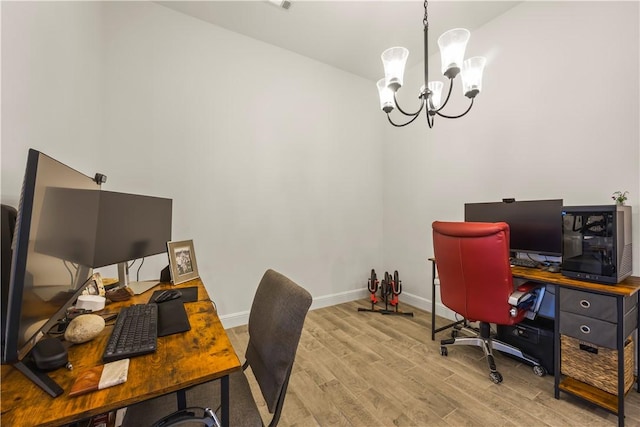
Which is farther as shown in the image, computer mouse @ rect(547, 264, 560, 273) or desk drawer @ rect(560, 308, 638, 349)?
computer mouse @ rect(547, 264, 560, 273)

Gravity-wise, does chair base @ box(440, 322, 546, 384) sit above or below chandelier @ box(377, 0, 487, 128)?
below

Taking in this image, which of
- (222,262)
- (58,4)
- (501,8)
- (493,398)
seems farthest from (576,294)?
(58,4)

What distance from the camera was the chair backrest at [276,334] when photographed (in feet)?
2.97

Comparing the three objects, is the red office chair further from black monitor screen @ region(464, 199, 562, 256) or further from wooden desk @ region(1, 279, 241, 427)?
wooden desk @ region(1, 279, 241, 427)

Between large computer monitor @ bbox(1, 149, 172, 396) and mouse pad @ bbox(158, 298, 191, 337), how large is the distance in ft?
1.01

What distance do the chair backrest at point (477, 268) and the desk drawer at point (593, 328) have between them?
288 millimetres

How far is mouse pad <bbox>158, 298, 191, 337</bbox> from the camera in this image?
1.01m

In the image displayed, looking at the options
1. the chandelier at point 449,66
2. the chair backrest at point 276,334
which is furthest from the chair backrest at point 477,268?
the chair backrest at point 276,334

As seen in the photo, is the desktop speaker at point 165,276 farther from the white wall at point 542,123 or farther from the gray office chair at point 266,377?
the white wall at point 542,123

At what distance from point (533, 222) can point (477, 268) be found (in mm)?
759

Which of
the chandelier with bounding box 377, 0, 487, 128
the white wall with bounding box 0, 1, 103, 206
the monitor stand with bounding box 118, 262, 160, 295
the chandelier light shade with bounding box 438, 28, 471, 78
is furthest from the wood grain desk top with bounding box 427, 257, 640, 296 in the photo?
the white wall with bounding box 0, 1, 103, 206

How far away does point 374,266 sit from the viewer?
145 inches

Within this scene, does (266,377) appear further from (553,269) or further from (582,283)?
(553,269)

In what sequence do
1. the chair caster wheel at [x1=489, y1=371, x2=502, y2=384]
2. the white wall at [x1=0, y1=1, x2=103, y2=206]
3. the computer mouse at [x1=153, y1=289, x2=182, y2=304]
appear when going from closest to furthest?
the white wall at [x1=0, y1=1, x2=103, y2=206]
the computer mouse at [x1=153, y1=289, x2=182, y2=304]
the chair caster wheel at [x1=489, y1=371, x2=502, y2=384]
